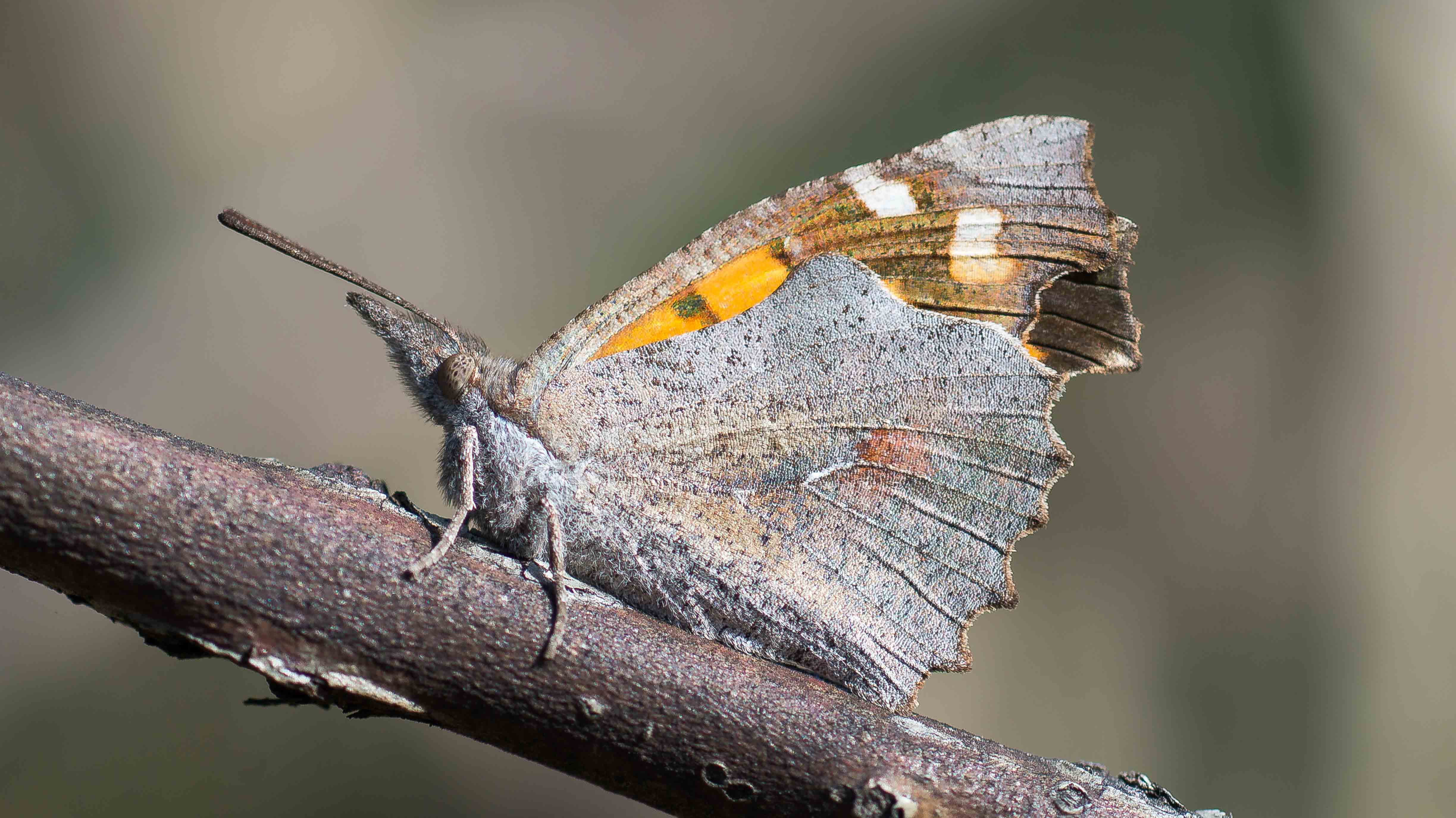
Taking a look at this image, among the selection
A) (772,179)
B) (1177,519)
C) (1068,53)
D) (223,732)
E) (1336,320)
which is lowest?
(223,732)

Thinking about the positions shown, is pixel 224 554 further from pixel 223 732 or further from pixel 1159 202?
pixel 1159 202

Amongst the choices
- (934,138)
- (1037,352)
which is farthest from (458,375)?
(934,138)

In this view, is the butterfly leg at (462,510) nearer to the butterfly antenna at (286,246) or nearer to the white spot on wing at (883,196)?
the butterfly antenna at (286,246)

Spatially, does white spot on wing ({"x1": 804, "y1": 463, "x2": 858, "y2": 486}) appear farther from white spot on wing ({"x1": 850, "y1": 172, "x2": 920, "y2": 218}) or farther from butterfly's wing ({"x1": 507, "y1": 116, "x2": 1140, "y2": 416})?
white spot on wing ({"x1": 850, "y1": 172, "x2": 920, "y2": 218})

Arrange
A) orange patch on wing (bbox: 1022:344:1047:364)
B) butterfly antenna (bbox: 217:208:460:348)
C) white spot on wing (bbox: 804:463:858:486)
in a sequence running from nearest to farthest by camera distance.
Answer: butterfly antenna (bbox: 217:208:460:348) → white spot on wing (bbox: 804:463:858:486) → orange patch on wing (bbox: 1022:344:1047:364)

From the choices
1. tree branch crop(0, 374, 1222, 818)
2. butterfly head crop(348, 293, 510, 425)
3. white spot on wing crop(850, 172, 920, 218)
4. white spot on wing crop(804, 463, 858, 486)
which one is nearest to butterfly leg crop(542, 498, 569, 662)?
tree branch crop(0, 374, 1222, 818)

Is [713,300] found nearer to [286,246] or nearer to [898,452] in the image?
[898,452]

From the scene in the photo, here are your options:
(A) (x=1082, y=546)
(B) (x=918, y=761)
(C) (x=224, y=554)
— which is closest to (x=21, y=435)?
(C) (x=224, y=554)

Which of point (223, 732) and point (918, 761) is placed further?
point (223, 732)

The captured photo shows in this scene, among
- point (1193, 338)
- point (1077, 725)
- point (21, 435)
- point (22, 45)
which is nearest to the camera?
point (21, 435)
